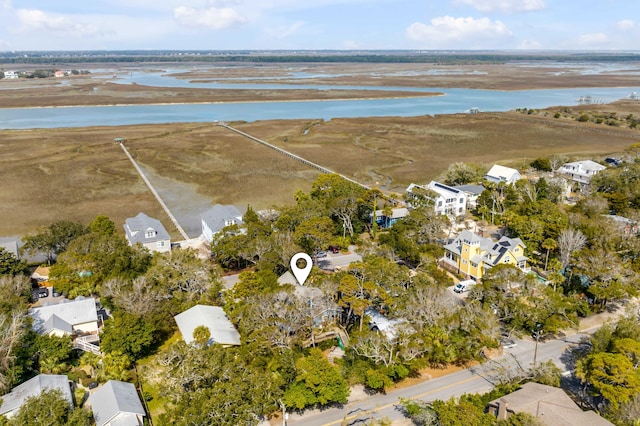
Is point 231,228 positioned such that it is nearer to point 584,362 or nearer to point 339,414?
point 339,414

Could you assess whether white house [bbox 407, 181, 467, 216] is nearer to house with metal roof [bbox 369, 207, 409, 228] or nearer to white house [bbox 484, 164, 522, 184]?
house with metal roof [bbox 369, 207, 409, 228]

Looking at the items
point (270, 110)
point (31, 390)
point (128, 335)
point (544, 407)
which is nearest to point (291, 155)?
point (270, 110)

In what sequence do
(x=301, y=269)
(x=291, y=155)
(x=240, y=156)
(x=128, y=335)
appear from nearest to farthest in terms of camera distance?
(x=128, y=335), (x=301, y=269), (x=240, y=156), (x=291, y=155)

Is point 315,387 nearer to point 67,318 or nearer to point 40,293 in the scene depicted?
point 67,318

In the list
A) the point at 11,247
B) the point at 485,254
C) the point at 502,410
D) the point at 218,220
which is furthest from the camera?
the point at 218,220

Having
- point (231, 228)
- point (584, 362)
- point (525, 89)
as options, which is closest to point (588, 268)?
point (584, 362)

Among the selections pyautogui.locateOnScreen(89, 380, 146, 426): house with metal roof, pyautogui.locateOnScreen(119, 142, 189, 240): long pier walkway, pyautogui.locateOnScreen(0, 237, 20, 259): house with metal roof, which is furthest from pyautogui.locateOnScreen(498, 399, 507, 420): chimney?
pyautogui.locateOnScreen(0, 237, 20, 259): house with metal roof
